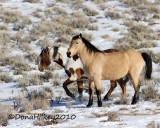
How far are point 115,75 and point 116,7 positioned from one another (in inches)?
656

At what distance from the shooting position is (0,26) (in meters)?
19.3

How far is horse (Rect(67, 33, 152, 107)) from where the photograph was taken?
23.2ft

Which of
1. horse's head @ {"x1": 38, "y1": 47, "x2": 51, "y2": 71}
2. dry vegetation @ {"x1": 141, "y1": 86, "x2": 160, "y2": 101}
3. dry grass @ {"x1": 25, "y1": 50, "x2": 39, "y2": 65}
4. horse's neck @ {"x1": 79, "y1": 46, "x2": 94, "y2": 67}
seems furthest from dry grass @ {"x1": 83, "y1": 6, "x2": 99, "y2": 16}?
horse's neck @ {"x1": 79, "y1": 46, "x2": 94, "y2": 67}

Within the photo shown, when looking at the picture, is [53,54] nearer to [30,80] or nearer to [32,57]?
[30,80]

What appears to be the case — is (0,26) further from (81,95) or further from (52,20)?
(81,95)

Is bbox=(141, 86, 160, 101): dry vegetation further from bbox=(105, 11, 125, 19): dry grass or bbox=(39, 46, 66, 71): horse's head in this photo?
bbox=(105, 11, 125, 19): dry grass

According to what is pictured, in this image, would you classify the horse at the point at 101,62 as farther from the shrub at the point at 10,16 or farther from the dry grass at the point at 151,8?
the dry grass at the point at 151,8

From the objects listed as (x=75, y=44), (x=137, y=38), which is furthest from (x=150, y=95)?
(x=137, y=38)

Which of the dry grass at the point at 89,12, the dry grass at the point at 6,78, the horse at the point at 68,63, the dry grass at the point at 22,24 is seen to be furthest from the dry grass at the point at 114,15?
the horse at the point at 68,63

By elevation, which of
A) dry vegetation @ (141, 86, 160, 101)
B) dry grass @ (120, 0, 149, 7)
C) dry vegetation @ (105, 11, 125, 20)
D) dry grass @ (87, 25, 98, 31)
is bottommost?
dry vegetation @ (141, 86, 160, 101)

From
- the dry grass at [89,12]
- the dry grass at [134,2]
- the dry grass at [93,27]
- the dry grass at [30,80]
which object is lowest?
the dry grass at [30,80]

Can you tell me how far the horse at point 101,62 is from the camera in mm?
7078

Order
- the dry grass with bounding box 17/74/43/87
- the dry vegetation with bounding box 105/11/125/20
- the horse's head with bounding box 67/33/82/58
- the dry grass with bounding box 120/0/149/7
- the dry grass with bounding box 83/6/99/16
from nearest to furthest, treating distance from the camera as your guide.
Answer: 1. the horse's head with bounding box 67/33/82/58
2. the dry grass with bounding box 17/74/43/87
3. the dry vegetation with bounding box 105/11/125/20
4. the dry grass with bounding box 83/6/99/16
5. the dry grass with bounding box 120/0/149/7

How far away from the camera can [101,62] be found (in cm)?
723
